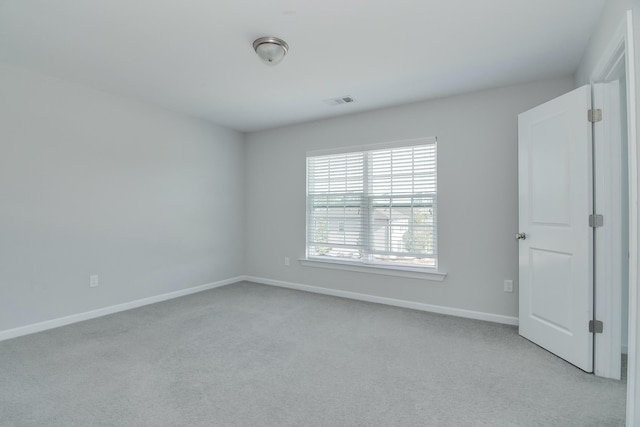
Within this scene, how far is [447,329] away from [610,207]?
1.69 m

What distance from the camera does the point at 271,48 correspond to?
248cm

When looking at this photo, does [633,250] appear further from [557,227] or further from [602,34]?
[602,34]

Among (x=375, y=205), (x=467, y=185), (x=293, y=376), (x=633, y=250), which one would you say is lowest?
(x=293, y=376)

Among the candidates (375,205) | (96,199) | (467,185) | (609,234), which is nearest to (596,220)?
(609,234)

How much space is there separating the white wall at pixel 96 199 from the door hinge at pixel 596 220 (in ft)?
14.5

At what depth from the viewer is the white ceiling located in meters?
2.14

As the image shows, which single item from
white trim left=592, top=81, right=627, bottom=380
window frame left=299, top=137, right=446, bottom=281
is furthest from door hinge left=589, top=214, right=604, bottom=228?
window frame left=299, top=137, right=446, bottom=281

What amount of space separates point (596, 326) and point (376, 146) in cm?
277

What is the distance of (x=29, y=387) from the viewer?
207 cm

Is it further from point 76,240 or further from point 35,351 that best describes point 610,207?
point 76,240

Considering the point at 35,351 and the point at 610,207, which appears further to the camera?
the point at 35,351

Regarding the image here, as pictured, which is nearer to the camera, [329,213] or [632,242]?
[632,242]

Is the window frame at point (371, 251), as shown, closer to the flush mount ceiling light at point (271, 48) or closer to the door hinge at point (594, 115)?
the door hinge at point (594, 115)

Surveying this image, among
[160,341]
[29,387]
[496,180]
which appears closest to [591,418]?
[496,180]
